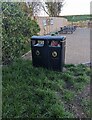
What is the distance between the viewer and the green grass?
12.6 ft

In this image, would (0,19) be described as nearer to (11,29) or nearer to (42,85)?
(11,29)

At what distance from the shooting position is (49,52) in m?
6.14

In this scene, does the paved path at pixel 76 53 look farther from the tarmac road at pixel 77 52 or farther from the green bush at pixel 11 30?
the green bush at pixel 11 30

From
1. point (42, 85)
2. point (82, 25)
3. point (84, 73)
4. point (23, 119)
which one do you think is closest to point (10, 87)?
point (42, 85)

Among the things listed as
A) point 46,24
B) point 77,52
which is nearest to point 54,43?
point 77,52

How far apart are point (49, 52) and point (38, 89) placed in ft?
5.57

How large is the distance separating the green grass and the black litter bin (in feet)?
0.72

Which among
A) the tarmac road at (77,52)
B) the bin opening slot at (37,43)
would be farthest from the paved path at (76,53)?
the bin opening slot at (37,43)

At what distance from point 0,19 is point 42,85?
5.74ft

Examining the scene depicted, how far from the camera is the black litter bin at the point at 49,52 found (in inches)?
239

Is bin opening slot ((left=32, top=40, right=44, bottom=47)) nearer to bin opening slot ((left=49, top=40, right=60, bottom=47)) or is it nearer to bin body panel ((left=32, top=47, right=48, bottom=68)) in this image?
bin body panel ((left=32, top=47, right=48, bottom=68))

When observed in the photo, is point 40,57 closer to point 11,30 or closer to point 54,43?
point 54,43

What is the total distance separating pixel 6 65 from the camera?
6.29 m

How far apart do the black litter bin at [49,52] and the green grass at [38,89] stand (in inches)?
8.7
